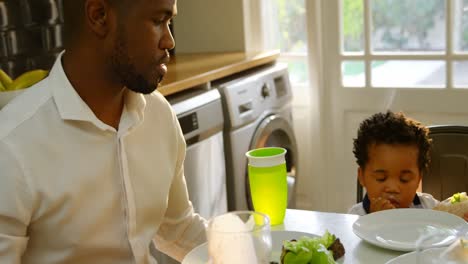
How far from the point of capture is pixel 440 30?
2975 millimetres

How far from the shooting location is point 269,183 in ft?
4.40

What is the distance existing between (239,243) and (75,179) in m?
0.44

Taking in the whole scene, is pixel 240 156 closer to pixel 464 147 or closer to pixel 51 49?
pixel 51 49

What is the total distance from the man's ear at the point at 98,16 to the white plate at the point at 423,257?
2.14ft

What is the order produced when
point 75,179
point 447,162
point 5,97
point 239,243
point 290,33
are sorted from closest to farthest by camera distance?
point 239,243 < point 75,179 < point 5,97 < point 447,162 < point 290,33

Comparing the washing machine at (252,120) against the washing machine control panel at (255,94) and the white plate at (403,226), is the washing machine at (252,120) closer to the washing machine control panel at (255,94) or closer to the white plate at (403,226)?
the washing machine control panel at (255,94)

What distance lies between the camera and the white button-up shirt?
114cm

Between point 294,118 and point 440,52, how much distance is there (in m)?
0.77

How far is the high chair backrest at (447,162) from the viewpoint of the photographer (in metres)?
1.79

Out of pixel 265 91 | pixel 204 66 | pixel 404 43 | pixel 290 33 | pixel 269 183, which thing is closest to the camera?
pixel 269 183

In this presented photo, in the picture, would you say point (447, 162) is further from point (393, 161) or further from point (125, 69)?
point (125, 69)

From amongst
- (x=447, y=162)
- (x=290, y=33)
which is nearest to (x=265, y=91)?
(x=290, y=33)

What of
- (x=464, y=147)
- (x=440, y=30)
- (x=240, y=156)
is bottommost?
(x=240, y=156)

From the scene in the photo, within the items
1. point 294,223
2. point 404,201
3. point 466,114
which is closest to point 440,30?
point 466,114
